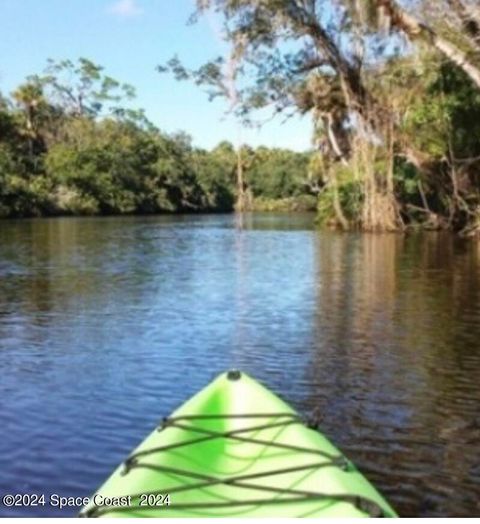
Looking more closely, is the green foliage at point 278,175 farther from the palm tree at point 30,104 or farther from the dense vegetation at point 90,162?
the palm tree at point 30,104

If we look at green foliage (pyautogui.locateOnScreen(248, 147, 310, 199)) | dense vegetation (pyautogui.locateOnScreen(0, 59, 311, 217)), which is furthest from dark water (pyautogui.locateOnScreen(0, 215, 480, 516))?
green foliage (pyautogui.locateOnScreen(248, 147, 310, 199))

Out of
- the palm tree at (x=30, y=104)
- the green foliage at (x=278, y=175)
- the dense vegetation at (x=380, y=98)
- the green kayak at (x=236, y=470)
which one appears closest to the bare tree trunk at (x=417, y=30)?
the dense vegetation at (x=380, y=98)

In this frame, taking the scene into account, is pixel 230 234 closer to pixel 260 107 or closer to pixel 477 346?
pixel 260 107

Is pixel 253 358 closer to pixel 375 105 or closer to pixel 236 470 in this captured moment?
pixel 236 470

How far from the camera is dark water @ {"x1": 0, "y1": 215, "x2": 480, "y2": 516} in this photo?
688cm

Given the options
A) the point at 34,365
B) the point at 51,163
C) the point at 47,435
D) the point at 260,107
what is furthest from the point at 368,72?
the point at 51,163

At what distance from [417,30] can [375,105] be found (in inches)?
417

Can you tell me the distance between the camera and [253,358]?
10.9m

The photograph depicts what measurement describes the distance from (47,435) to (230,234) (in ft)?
111

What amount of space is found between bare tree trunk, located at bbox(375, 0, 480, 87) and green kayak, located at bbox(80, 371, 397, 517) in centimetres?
1876

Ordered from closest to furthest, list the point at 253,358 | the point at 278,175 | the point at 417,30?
the point at 253,358 < the point at 417,30 < the point at 278,175

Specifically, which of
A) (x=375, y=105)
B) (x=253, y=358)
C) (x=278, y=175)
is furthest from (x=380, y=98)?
(x=278, y=175)

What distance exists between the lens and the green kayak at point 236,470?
14.6 feet

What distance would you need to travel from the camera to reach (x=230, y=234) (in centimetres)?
4128
